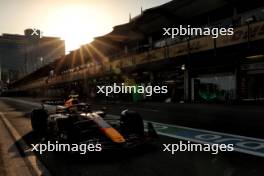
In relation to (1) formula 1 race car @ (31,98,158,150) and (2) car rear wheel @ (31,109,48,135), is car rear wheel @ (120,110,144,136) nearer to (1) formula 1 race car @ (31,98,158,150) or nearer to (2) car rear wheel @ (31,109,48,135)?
(1) formula 1 race car @ (31,98,158,150)

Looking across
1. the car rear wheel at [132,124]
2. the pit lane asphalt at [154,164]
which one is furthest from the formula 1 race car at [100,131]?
the pit lane asphalt at [154,164]

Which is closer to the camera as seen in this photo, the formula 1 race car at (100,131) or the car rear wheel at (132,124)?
the formula 1 race car at (100,131)

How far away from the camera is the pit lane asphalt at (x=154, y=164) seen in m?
5.48

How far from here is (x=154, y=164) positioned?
6059 mm

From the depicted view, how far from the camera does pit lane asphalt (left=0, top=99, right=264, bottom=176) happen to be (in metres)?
5.48

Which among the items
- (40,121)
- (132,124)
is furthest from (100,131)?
(40,121)

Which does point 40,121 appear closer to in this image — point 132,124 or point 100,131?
point 132,124

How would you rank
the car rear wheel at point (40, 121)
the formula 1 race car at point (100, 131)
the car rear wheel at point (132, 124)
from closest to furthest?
the formula 1 race car at point (100, 131)
the car rear wheel at point (132, 124)
the car rear wheel at point (40, 121)

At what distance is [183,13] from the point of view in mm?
29438

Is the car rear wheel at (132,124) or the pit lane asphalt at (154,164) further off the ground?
the car rear wheel at (132,124)

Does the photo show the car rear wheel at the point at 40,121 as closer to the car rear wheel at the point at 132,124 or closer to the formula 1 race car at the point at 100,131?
the formula 1 race car at the point at 100,131

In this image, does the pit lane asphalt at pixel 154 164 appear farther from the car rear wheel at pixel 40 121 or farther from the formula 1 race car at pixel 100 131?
the car rear wheel at pixel 40 121

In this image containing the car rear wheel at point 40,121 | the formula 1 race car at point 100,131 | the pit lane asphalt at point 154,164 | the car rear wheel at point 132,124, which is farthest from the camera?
the car rear wheel at point 40,121

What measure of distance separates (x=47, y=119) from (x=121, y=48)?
118ft
